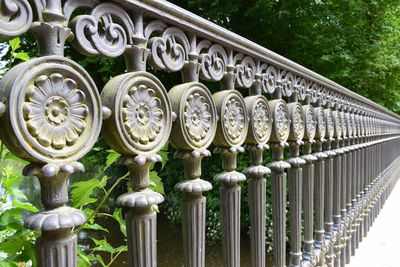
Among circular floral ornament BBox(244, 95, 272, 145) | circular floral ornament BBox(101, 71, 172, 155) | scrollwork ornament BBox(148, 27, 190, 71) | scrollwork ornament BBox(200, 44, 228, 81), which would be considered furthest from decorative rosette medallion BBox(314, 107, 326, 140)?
circular floral ornament BBox(101, 71, 172, 155)

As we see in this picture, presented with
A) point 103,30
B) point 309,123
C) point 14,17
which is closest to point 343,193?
point 309,123

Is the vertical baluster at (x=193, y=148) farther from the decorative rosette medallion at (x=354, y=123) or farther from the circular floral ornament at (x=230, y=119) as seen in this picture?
the decorative rosette medallion at (x=354, y=123)

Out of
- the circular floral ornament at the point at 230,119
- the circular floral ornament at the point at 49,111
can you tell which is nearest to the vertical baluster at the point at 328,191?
the circular floral ornament at the point at 230,119

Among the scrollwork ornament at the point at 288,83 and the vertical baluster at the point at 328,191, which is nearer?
the scrollwork ornament at the point at 288,83

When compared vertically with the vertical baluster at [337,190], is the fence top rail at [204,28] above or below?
above

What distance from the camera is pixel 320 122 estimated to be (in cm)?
237

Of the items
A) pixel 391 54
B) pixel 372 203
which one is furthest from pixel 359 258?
pixel 391 54

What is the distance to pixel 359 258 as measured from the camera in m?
3.51

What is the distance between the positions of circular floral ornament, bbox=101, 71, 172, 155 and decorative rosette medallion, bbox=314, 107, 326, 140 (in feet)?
4.97

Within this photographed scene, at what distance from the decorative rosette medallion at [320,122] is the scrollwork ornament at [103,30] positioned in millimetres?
1631

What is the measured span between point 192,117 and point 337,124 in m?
2.01

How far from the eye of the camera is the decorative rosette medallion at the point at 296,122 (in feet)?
6.20

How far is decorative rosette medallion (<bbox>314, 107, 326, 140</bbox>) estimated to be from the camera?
2303mm

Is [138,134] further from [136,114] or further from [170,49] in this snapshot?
[170,49]
